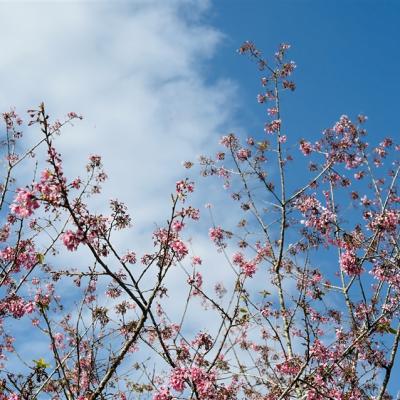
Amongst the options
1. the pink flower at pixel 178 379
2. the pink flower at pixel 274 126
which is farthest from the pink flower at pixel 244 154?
the pink flower at pixel 178 379

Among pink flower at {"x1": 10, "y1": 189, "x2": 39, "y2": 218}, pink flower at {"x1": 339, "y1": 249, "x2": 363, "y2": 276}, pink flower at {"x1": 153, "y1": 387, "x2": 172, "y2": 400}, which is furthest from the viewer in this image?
pink flower at {"x1": 339, "y1": 249, "x2": 363, "y2": 276}

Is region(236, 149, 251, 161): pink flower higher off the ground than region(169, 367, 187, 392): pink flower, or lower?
higher

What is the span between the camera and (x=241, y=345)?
14.0m

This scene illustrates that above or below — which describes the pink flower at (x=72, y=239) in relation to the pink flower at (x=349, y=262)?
below

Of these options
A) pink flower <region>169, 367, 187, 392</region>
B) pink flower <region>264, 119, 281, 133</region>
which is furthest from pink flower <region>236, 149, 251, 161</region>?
pink flower <region>169, 367, 187, 392</region>

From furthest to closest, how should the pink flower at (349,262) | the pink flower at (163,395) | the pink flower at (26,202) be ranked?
the pink flower at (349,262) < the pink flower at (163,395) < the pink flower at (26,202)

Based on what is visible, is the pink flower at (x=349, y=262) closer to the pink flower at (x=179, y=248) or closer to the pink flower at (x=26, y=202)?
the pink flower at (x=179, y=248)

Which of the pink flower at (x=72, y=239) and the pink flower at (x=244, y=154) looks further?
the pink flower at (x=244, y=154)

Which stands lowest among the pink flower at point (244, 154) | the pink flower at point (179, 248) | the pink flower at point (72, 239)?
the pink flower at point (72, 239)

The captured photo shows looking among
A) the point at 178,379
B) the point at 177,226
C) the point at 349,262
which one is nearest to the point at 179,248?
the point at 177,226

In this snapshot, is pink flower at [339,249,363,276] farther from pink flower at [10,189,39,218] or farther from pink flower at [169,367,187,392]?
pink flower at [10,189,39,218]

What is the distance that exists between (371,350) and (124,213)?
6.72 metres

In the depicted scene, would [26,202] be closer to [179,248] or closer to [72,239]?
[72,239]

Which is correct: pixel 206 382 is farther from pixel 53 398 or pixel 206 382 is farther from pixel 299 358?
A: pixel 53 398
